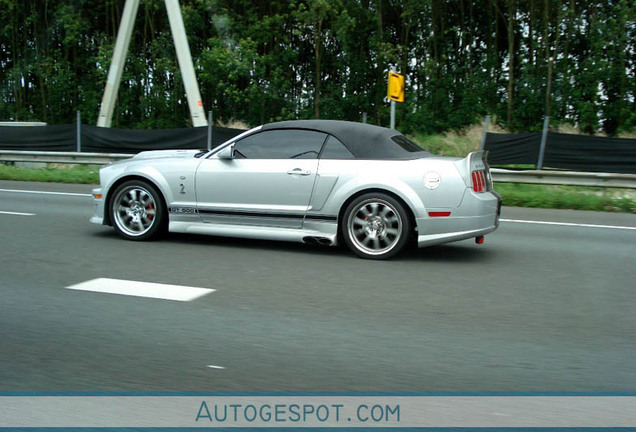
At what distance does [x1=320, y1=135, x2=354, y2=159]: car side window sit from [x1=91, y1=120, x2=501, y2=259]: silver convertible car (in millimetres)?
11

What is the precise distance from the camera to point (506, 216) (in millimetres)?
11367

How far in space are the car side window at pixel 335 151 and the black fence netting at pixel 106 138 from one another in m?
9.79

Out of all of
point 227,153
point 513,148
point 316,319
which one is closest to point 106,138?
point 513,148

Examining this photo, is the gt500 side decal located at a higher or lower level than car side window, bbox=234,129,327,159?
lower

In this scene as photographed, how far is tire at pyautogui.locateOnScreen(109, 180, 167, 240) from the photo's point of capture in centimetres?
818

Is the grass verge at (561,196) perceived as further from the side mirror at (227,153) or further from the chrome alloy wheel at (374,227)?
the side mirror at (227,153)

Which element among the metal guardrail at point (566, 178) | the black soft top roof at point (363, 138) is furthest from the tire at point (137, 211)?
the metal guardrail at point (566, 178)

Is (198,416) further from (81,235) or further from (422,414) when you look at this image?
(81,235)

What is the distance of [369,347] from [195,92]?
17.4 meters

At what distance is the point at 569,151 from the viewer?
14.7m

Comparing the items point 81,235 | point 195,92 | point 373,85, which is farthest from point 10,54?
point 81,235

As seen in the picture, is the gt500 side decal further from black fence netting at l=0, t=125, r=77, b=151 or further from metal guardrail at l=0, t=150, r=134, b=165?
black fence netting at l=0, t=125, r=77, b=151

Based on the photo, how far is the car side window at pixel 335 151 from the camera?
7.58m

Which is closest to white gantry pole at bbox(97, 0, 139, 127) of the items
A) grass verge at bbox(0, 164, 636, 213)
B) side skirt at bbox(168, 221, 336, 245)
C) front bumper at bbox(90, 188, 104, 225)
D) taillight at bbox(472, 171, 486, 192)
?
grass verge at bbox(0, 164, 636, 213)
